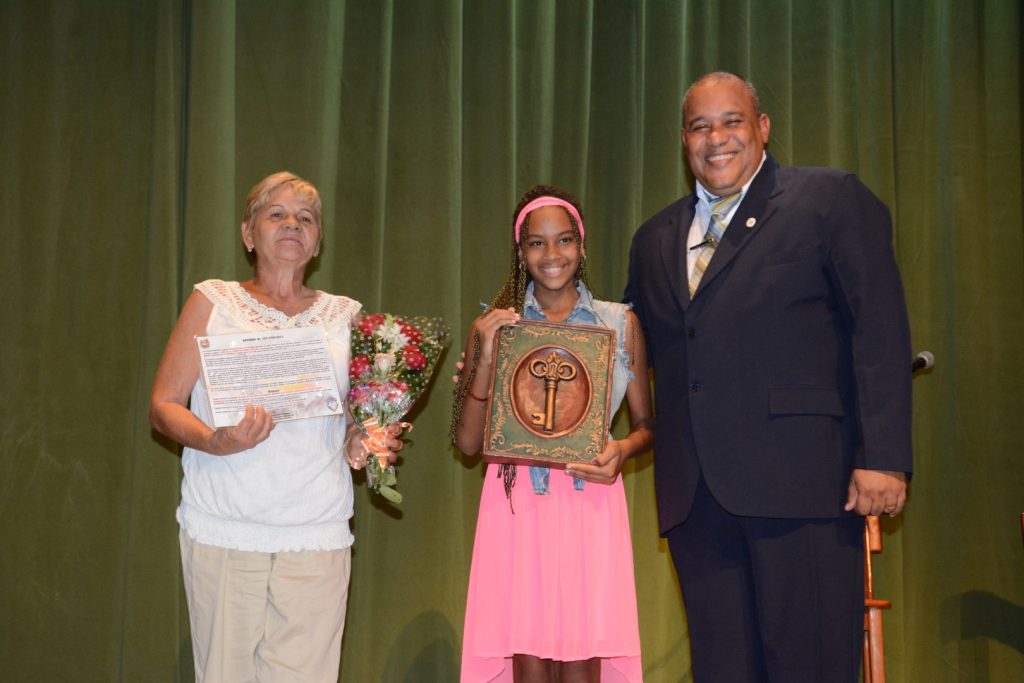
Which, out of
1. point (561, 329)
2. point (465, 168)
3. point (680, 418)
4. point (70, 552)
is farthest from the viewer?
point (465, 168)

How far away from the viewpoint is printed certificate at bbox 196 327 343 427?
258 cm

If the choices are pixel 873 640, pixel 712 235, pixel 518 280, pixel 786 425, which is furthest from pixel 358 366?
pixel 873 640

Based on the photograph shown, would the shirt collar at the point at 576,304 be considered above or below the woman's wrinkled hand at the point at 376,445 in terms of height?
above

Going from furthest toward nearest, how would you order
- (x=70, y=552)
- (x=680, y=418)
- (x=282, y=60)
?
(x=282, y=60) < (x=70, y=552) < (x=680, y=418)

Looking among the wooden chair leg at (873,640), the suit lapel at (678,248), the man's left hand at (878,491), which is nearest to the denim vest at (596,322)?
the suit lapel at (678,248)

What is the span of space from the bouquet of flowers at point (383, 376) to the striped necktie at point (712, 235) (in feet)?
2.71

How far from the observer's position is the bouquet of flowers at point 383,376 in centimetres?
271

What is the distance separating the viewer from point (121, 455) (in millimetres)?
3760

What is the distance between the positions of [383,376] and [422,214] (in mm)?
1594

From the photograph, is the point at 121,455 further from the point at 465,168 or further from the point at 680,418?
the point at 680,418

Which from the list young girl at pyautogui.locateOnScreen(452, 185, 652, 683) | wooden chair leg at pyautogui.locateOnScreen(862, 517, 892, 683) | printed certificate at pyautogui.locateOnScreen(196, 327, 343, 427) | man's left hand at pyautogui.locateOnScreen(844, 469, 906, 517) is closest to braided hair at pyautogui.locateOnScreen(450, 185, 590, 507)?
young girl at pyautogui.locateOnScreen(452, 185, 652, 683)

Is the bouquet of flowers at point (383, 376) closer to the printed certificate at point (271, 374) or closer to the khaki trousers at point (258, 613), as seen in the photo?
the printed certificate at point (271, 374)

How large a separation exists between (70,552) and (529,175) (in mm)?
2542

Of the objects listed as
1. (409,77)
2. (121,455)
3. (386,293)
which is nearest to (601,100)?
(409,77)
